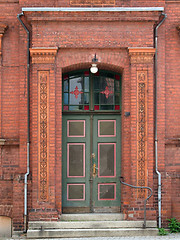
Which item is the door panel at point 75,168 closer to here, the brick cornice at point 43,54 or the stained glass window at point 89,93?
the stained glass window at point 89,93

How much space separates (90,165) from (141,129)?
1599 millimetres

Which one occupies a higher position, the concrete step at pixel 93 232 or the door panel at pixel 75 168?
the door panel at pixel 75 168

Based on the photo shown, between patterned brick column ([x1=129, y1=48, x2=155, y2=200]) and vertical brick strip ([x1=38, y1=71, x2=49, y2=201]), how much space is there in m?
2.05

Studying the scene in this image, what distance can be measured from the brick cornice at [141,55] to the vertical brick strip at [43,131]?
2.09 meters

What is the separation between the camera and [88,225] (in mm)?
7762

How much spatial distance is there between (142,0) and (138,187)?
14.8 ft

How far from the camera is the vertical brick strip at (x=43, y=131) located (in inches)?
307

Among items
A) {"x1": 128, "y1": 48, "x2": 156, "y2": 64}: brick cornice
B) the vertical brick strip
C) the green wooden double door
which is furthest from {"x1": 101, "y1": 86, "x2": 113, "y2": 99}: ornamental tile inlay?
the vertical brick strip

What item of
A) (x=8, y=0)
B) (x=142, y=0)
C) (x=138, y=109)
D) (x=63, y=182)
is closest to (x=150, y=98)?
(x=138, y=109)

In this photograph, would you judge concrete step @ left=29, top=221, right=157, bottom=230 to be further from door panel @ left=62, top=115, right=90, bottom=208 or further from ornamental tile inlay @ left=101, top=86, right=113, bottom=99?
ornamental tile inlay @ left=101, top=86, right=113, bottom=99

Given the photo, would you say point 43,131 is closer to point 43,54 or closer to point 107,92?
point 43,54

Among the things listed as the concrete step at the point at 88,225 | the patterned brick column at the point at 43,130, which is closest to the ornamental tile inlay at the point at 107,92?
the patterned brick column at the point at 43,130

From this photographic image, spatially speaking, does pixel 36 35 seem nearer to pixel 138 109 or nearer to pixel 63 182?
pixel 138 109

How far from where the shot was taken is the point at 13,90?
320 inches
